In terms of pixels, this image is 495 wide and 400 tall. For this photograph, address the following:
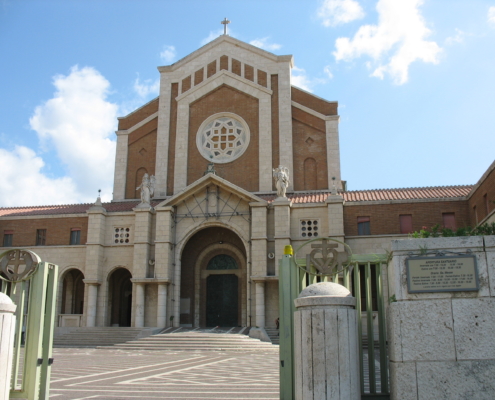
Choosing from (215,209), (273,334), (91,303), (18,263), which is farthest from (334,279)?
(91,303)

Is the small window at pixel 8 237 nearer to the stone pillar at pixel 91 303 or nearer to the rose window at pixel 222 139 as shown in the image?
the stone pillar at pixel 91 303

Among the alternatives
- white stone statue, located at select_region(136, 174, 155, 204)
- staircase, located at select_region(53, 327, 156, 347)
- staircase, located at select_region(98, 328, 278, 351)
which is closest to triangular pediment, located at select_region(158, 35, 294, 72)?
white stone statue, located at select_region(136, 174, 155, 204)

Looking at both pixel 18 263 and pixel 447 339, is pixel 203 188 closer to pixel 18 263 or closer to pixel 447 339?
pixel 18 263

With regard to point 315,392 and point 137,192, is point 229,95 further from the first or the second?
point 315,392

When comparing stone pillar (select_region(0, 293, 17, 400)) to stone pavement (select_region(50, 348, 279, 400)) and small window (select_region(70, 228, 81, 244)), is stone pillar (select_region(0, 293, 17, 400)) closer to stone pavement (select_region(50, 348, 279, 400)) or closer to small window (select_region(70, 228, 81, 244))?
stone pavement (select_region(50, 348, 279, 400))


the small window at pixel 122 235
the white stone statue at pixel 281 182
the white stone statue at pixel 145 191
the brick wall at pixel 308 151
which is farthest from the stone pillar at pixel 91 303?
the brick wall at pixel 308 151

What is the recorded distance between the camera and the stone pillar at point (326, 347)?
7141 mm

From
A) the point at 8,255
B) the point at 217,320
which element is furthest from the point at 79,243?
the point at 8,255

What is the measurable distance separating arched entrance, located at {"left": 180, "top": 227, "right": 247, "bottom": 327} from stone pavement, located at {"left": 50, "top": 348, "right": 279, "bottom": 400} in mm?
15426

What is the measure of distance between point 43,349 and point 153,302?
23.4 metres

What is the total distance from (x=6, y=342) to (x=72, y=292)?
29.7m

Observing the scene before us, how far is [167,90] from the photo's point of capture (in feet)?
127

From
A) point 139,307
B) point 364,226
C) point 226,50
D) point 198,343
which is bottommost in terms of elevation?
point 198,343

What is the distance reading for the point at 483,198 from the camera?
87.4ft
